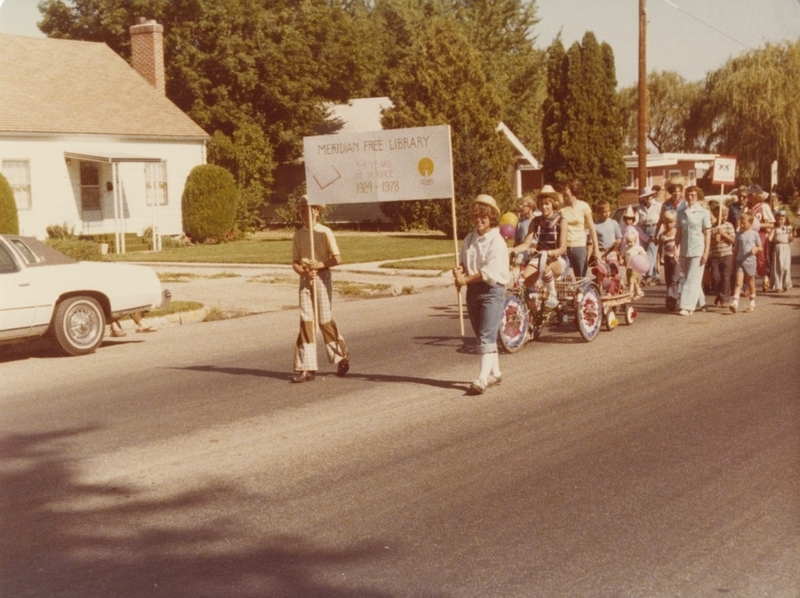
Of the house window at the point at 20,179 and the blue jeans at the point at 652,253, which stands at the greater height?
the house window at the point at 20,179

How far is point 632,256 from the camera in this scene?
51.3 feet

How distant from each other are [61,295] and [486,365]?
578 centimetres

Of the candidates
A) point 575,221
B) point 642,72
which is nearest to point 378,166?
point 575,221

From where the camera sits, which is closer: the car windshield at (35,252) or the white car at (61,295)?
the white car at (61,295)

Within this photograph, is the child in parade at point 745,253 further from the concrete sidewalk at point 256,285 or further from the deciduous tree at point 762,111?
the deciduous tree at point 762,111

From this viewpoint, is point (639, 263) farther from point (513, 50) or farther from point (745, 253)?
point (513, 50)

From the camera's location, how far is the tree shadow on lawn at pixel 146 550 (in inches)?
195

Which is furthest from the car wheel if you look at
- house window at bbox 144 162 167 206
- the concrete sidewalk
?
house window at bbox 144 162 167 206

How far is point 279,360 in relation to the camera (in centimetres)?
1195

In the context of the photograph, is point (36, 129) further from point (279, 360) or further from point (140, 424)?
point (140, 424)

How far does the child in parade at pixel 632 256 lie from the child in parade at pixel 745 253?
1.38m

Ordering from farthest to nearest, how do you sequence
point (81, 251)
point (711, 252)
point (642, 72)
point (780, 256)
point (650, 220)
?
point (642, 72), point (81, 251), point (650, 220), point (780, 256), point (711, 252)

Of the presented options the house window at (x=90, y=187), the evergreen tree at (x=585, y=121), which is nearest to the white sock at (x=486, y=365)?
the house window at (x=90, y=187)

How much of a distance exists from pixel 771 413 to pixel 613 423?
1335 mm
